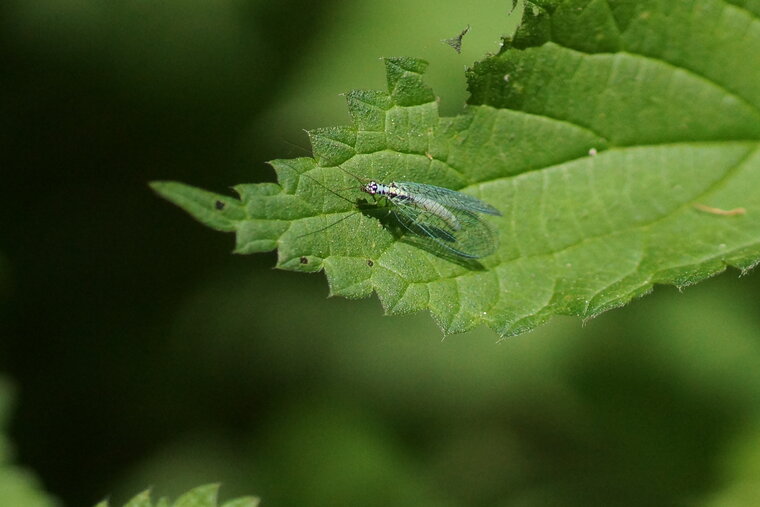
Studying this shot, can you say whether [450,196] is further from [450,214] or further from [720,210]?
[720,210]

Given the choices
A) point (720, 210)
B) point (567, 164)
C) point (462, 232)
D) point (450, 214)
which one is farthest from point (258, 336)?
point (720, 210)

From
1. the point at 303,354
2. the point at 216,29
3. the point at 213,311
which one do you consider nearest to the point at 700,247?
the point at 303,354

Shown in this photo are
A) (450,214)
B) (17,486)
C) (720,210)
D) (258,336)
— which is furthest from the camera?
(258,336)

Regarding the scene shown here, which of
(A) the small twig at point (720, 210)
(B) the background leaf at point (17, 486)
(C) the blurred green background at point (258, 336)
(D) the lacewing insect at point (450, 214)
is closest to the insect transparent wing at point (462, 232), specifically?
(D) the lacewing insect at point (450, 214)

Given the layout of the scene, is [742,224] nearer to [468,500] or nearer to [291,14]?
[468,500]

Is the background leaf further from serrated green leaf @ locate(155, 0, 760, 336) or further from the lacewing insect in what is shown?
the lacewing insect

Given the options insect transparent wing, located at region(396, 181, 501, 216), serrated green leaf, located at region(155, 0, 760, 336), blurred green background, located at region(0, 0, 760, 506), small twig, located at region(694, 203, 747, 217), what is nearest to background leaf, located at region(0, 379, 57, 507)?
blurred green background, located at region(0, 0, 760, 506)

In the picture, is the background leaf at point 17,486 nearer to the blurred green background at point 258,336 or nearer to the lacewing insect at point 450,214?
the blurred green background at point 258,336
